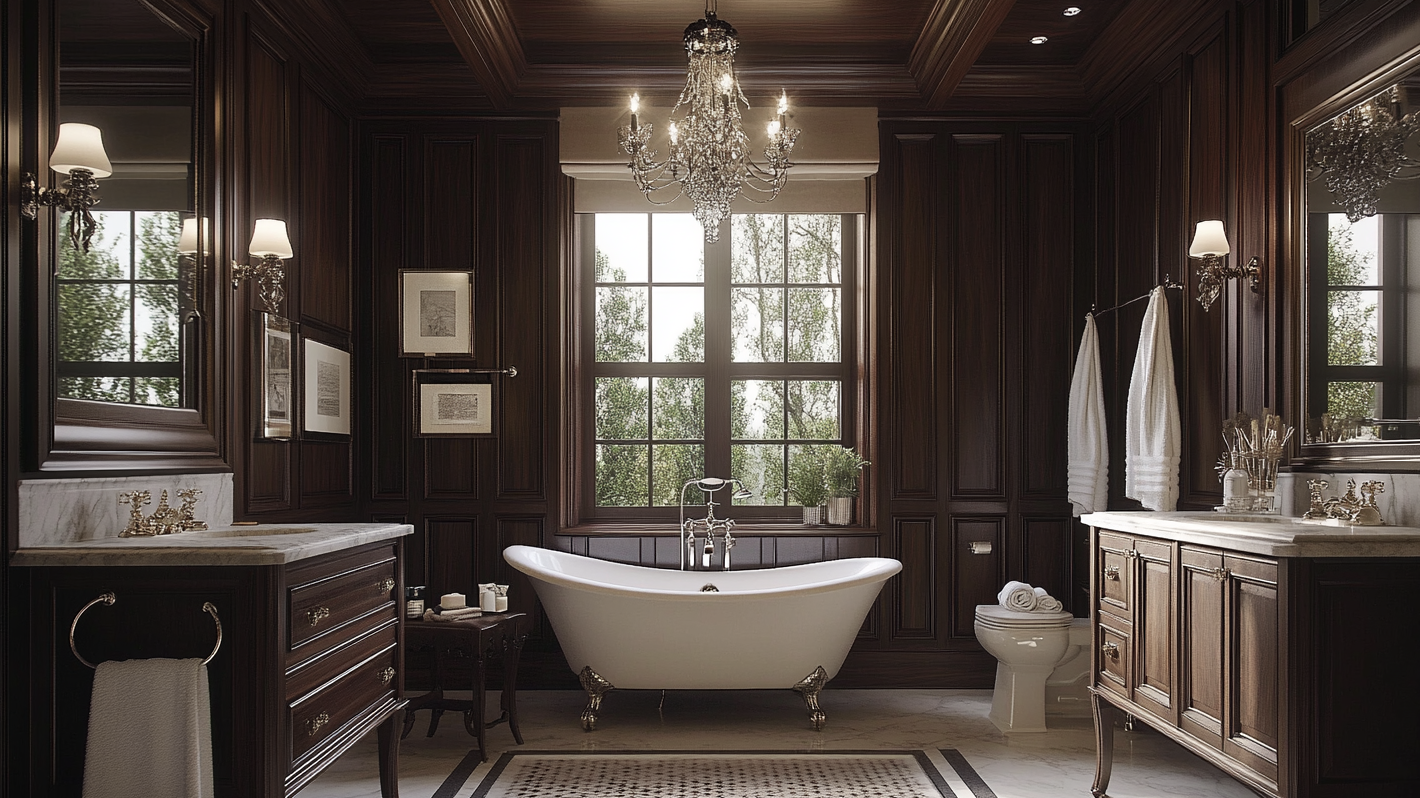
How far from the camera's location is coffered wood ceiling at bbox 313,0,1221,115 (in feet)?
12.8

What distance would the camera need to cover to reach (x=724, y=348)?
487cm

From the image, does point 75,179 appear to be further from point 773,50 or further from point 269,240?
point 773,50

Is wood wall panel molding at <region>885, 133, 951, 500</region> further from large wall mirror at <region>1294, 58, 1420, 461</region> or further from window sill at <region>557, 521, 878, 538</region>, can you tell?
large wall mirror at <region>1294, 58, 1420, 461</region>

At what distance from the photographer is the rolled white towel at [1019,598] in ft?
13.0

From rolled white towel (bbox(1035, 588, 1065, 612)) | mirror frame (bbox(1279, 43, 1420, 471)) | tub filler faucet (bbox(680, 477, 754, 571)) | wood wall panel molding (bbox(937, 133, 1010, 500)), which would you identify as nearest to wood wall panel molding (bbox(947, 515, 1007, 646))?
wood wall panel molding (bbox(937, 133, 1010, 500))

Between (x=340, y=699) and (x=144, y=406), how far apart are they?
3.13ft

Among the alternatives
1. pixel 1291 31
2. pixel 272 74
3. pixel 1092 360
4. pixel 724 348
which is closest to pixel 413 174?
pixel 272 74

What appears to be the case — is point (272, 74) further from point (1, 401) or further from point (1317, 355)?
point (1317, 355)

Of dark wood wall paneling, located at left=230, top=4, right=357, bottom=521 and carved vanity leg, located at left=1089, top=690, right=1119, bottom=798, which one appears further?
dark wood wall paneling, located at left=230, top=4, right=357, bottom=521

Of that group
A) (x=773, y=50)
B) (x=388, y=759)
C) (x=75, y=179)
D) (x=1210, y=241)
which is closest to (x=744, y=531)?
(x=388, y=759)

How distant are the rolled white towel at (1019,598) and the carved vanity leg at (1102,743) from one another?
0.75 m

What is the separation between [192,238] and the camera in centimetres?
286

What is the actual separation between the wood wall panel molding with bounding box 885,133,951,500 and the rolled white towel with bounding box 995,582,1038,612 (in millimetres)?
694

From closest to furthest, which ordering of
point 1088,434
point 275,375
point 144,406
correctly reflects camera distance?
point 144,406, point 275,375, point 1088,434
